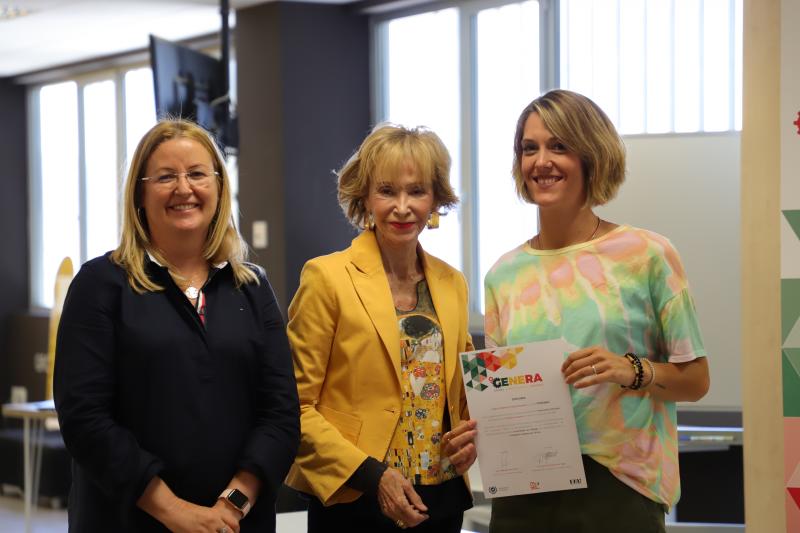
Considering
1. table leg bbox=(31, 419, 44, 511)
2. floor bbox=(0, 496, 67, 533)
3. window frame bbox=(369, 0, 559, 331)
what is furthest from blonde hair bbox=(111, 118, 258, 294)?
floor bbox=(0, 496, 67, 533)

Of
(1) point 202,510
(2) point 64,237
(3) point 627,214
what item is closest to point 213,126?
(3) point 627,214

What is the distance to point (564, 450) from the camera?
6.07 ft

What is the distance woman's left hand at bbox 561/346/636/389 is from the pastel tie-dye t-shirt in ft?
0.21

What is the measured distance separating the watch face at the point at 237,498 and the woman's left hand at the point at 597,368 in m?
0.65

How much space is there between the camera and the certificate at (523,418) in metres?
1.85

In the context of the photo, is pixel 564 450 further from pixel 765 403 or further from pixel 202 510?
pixel 765 403

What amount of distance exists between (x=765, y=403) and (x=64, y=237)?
708 centimetres

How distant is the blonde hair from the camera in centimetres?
187

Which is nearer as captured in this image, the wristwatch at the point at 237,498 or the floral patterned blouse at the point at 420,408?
the wristwatch at the point at 237,498

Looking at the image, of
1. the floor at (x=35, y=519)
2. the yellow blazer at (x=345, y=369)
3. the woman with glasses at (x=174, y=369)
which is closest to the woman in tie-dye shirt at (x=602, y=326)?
the yellow blazer at (x=345, y=369)

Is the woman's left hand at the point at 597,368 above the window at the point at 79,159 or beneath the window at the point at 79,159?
beneath

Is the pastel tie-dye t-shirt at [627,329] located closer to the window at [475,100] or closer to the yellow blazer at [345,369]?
the yellow blazer at [345,369]

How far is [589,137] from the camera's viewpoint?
1.90 metres

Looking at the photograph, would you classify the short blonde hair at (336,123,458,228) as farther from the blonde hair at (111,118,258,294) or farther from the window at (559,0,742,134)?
the window at (559,0,742,134)
